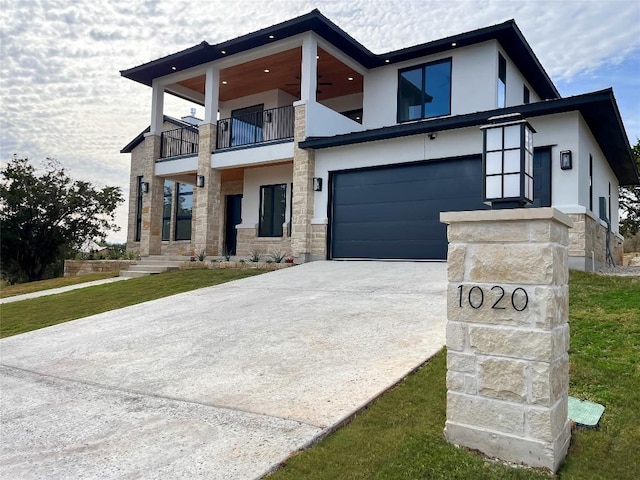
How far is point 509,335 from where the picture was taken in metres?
3.02

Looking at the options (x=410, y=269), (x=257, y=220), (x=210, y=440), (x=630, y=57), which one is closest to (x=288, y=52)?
(x=257, y=220)

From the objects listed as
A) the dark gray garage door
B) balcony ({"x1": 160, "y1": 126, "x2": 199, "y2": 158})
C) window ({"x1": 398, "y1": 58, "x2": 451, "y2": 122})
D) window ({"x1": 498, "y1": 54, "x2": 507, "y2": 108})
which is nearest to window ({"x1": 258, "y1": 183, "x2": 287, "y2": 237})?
balcony ({"x1": 160, "y1": 126, "x2": 199, "y2": 158})

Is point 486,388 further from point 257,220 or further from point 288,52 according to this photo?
point 257,220

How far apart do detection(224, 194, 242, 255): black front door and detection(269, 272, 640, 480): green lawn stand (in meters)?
15.2

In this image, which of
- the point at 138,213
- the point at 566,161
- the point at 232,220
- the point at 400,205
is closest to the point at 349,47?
the point at 400,205

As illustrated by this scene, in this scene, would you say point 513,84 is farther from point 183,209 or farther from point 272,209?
point 183,209

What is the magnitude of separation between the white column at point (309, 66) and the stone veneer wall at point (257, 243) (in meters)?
4.70

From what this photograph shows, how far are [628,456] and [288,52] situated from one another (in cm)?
1378

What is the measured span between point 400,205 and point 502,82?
536 centimetres

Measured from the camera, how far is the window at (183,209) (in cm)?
→ 2067

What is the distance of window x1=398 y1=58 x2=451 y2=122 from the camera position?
557 inches

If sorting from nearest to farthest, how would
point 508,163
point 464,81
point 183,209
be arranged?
point 508,163 < point 464,81 < point 183,209

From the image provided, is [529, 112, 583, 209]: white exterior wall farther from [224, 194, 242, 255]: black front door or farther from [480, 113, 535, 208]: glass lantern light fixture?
[224, 194, 242, 255]: black front door

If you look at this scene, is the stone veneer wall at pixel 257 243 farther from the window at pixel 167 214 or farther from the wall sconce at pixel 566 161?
the wall sconce at pixel 566 161
